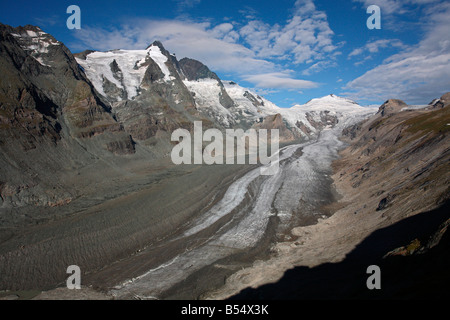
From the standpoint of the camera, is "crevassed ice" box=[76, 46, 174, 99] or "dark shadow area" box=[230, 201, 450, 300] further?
"crevassed ice" box=[76, 46, 174, 99]

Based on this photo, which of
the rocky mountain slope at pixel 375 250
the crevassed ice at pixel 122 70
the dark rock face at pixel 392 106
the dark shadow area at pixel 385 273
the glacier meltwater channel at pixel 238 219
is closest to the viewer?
the dark shadow area at pixel 385 273

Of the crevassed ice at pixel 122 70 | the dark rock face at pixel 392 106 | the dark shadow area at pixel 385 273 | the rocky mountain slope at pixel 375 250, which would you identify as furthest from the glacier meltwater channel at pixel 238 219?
the dark rock face at pixel 392 106

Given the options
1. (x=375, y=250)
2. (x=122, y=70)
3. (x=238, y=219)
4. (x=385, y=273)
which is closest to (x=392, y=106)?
(x=122, y=70)

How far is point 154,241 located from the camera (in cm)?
2722

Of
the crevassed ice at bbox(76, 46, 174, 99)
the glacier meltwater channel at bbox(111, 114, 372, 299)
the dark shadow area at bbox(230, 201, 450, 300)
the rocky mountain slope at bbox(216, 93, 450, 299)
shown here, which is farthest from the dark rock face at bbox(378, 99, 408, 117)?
the dark shadow area at bbox(230, 201, 450, 300)

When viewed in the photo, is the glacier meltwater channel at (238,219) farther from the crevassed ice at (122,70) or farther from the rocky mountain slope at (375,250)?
the crevassed ice at (122,70)

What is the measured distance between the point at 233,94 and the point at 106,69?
326 ft

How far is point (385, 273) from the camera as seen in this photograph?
1323 cm

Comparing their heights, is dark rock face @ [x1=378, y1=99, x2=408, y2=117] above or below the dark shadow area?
above

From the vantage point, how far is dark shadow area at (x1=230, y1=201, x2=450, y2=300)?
10352 mm

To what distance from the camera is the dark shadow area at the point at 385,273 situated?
10.4 m

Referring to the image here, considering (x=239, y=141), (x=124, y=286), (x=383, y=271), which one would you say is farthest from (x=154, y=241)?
(x=239, y=141)

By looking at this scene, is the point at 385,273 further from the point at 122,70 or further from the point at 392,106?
the point at 392,106

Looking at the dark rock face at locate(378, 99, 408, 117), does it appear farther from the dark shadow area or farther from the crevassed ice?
the dark shadow area
